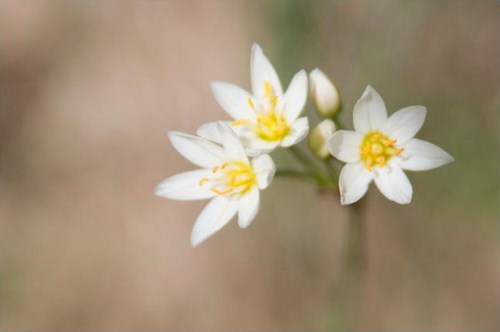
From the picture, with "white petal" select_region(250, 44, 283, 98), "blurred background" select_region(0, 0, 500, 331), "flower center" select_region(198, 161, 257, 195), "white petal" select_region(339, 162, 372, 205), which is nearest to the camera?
"white petal" select_region(339, 162, 372, 205)

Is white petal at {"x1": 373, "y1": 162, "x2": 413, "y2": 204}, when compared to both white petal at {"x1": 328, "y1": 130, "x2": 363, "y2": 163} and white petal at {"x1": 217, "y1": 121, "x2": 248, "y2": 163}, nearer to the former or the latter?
white petal at {"x1": 328, "y1": 130, "x2": 363, "y2": 163}

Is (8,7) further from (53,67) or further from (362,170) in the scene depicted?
(362,170)

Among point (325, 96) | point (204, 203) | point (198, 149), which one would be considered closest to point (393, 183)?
point (325, 96)

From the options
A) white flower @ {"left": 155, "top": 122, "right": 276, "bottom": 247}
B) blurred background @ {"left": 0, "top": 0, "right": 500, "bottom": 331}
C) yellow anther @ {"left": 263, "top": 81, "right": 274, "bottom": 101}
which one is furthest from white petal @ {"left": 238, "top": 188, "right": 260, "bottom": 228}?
blurred background @ {"left": 0, "top": 0, "right": 500, "bottom": 331}

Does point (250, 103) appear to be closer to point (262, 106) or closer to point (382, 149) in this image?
point (262, 106)

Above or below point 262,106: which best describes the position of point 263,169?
below

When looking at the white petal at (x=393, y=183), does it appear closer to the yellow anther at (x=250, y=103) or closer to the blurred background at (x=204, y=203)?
the yellow anther at (x=250, y=103)

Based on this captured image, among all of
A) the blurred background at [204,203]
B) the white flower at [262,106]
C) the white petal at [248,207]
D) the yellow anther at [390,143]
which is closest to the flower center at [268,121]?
the white flower at [262,106]
